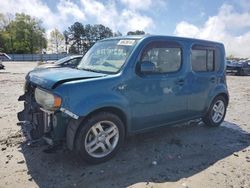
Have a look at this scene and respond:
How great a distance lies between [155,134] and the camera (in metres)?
5.65

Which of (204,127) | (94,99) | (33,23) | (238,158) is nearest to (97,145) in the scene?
(94,99)

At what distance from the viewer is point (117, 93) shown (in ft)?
13.9

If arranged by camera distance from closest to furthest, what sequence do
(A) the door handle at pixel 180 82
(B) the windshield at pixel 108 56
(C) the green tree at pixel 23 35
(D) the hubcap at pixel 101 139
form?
(D) the hubcap at pixel 101 139 < (B) the windshield at pixel 108 56 < (A) the door handle at pixel 180 82 < (C) the green tree at pixel 23 35

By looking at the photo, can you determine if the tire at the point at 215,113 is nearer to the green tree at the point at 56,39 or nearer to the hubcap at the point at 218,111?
the hubcap at the point at 218,111

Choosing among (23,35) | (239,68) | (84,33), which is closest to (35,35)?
(23,35)

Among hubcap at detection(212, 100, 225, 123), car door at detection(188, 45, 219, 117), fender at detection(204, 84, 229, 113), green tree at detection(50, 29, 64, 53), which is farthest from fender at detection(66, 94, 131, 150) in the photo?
green tree at detection(50, 29, 64, 53)

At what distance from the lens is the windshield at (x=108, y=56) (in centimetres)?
454

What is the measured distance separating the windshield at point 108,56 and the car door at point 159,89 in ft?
0.96

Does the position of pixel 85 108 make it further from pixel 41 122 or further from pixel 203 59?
pixel 203 59

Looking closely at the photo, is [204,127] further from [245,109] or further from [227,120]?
[245,109]

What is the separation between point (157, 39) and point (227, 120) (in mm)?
3459

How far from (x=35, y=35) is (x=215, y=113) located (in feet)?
277

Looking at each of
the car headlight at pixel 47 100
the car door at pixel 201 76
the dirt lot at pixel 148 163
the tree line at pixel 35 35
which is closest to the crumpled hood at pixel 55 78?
the car headlight at pixel 47 100

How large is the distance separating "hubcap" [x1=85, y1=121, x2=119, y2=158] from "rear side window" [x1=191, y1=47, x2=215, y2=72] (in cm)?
222
